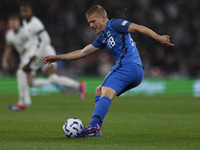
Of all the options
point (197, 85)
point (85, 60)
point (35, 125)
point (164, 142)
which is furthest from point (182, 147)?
point (85, 60)

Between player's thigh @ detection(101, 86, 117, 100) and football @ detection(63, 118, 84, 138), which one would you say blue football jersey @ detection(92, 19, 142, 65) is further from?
football @ detection(63, 118, 84, 138)

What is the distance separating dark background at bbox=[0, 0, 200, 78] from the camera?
1888 centimetres

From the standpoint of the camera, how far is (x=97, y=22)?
6.09 metres

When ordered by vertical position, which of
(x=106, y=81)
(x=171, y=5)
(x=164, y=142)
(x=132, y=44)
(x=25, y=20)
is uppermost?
(x=171, y=5)

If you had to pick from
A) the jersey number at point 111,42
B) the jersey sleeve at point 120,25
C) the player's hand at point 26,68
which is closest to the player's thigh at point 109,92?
the jersey number at point 111,42

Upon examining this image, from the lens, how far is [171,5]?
20719 mm

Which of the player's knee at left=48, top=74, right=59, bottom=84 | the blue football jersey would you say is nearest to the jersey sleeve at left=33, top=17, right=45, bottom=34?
the player's knee at left=48, top=74, right=59, bottom=84

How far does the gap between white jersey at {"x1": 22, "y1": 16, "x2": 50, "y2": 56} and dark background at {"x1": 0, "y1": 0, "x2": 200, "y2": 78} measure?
6.44 meters

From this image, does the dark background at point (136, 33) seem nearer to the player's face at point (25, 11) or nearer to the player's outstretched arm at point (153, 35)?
the player's face at point (25, 11)

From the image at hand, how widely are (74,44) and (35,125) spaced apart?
42.9 feet

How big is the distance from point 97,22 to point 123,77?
2.60 ft

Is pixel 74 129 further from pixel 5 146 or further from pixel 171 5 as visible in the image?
pixel 171 5

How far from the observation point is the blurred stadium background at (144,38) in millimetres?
17719

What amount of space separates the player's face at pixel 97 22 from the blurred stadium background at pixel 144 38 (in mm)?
11368
